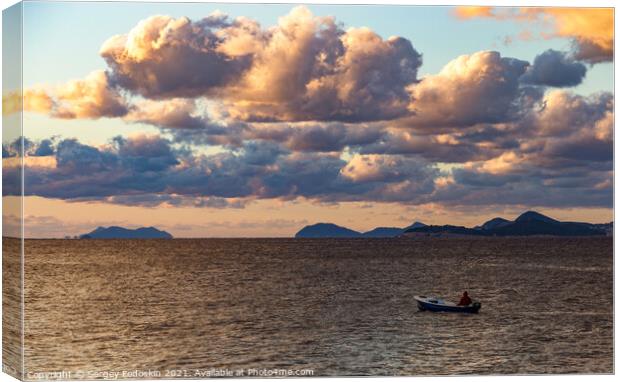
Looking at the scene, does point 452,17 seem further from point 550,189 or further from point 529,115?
point 550,189

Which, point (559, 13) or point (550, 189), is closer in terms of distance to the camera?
point (559, 13)

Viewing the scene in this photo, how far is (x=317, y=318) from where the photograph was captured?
64812 millimetres

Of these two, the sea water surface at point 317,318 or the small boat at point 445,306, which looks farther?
the small boat at point 445,306

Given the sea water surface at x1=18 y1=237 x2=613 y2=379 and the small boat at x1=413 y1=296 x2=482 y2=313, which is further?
the small boat at x1=413 y1=296 x2=482 y2=313

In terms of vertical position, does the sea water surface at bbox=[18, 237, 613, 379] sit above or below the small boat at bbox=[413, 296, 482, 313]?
below

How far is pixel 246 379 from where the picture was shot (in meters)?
35.3

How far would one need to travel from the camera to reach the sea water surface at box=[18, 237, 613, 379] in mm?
45594

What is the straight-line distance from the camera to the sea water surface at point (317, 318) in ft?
150

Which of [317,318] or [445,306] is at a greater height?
[445,306]

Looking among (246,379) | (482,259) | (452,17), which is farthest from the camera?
(482,259)

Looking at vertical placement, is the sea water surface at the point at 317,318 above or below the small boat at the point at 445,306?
A: below

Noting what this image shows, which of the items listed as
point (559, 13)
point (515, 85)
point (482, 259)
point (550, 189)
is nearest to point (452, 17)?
point (559, 13)

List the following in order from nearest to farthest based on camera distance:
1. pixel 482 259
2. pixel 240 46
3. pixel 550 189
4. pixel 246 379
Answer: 1. pixel 246 379
2. pixel 240 46
3. pixel 550 189
4. pixel 482 259

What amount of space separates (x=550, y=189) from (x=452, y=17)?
72.5 feet
